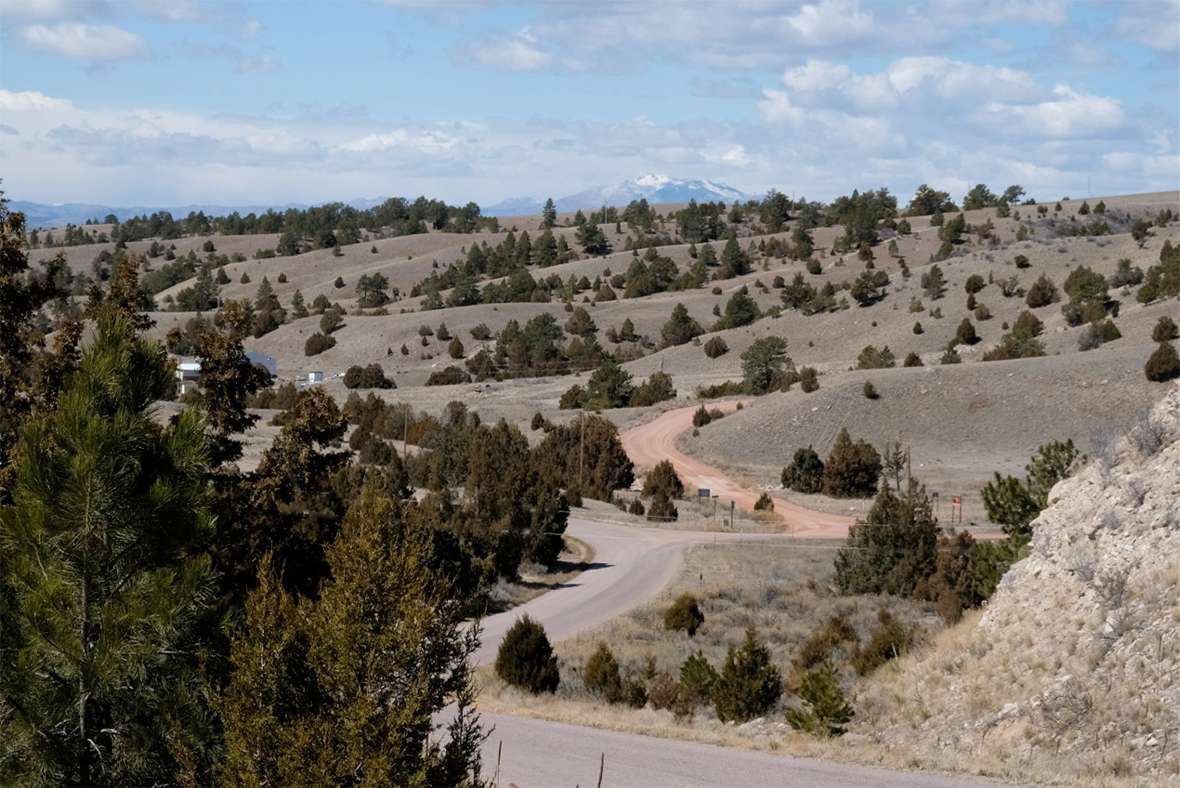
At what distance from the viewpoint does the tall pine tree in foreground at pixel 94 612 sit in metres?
8.98

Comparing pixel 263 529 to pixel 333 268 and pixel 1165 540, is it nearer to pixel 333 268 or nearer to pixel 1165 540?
pixel 1165 540

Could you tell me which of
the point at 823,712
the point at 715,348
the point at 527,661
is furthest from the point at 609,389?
the point at 823,712

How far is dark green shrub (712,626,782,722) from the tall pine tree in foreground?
12.1 m

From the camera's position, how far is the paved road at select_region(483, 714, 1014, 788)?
14.2 meters

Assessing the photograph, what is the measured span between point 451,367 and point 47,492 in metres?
80.9

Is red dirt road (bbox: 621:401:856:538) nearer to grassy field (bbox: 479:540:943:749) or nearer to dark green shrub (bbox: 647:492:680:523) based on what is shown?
dark green shrub (bbox: 647:492:680:523)

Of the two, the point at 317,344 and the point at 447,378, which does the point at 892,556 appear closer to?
the point at 447,378

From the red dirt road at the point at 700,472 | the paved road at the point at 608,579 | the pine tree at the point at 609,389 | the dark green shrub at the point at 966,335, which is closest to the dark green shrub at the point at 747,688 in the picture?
the paved road at the point at 608,579

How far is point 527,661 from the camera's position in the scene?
21922 millimetres

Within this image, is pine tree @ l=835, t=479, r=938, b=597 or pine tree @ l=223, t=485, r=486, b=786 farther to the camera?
pine tree @ l=835, t=479, r=938, b=597

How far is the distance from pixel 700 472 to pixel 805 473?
18.2ft

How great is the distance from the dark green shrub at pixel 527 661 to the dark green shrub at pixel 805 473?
110 ft

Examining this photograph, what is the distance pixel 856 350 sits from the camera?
276 ft

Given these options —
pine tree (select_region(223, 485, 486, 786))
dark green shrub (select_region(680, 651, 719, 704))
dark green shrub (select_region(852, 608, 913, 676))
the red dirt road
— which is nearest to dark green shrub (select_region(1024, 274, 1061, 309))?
the red dirt road
